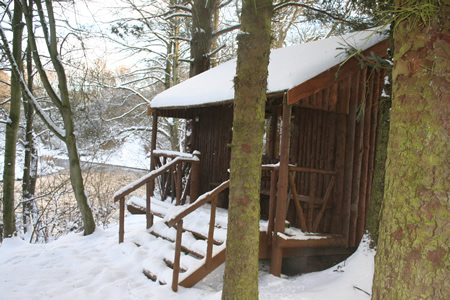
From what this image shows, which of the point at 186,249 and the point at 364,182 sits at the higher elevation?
the point at 364,182

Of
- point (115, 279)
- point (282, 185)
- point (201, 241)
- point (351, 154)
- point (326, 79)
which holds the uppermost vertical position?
point (326, 79)

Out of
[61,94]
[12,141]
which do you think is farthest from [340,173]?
[12,141]

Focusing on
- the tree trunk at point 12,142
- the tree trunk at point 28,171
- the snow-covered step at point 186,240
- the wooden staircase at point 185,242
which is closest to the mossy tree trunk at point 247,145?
the wooden staircase at point 185,242

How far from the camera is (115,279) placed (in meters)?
4.57

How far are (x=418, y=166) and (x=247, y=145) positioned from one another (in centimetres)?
165

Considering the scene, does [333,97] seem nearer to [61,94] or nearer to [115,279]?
[115,279]

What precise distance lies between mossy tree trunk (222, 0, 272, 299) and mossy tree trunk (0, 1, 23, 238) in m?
7.30

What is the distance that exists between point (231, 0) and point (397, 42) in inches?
399

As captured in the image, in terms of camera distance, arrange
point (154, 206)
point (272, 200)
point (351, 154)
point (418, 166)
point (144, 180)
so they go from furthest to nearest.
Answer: point (154, 206), point (144, 180), point (351, 154), point (272, 200), point (418, 166)

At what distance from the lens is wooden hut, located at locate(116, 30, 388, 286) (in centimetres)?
464

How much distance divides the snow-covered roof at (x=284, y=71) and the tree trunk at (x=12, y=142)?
11.9 ft

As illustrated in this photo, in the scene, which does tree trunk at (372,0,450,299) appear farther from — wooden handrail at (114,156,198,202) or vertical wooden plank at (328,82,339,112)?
wooden handrail at (114,156,198,202)

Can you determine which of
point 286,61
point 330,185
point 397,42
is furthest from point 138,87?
point 397,42

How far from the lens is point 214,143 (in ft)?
26.4
